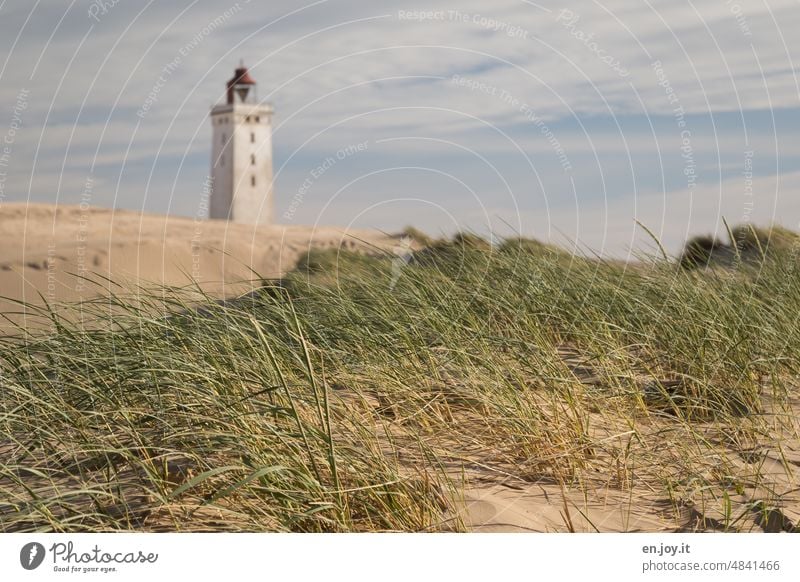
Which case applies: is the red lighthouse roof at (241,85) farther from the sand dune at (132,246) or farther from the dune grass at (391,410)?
the dune grass at (391,410)

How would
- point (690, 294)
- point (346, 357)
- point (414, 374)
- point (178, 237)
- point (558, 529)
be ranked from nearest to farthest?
point (558, 529), point (414, 374), point (346, 357), point (690, 294), point (178, 237)

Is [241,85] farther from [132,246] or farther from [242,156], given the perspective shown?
[132,246]

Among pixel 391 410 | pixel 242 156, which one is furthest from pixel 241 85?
pixel 391 410

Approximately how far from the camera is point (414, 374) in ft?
11.7

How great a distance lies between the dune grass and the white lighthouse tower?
105 ft

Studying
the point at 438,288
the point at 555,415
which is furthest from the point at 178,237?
the point at 555,415
